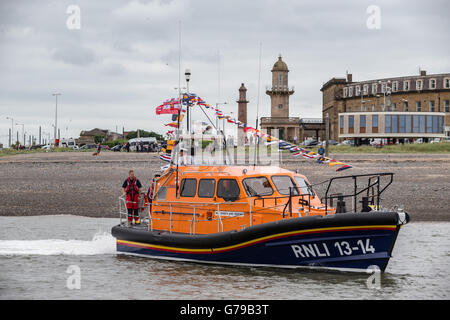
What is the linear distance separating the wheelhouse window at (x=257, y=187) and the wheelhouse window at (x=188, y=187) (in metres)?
1.23

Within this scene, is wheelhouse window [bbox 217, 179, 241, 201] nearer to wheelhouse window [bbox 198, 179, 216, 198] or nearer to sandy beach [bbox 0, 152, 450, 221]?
wheelhouse window [bbox 198, 179, 216, 198]

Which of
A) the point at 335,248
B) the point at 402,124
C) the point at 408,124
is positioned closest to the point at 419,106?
the point at 408,124

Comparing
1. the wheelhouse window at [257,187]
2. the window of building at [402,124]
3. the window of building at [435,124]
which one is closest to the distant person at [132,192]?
the wheelhouse window at [257,187]

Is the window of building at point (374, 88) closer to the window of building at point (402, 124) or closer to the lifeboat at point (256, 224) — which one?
the window of building at point (402, 124)

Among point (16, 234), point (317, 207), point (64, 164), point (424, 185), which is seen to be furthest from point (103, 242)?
point (64, 164)

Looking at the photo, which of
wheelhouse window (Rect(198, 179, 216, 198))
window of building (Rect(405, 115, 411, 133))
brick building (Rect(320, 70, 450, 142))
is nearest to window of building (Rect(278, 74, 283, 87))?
brick building (Rect(320, 70, 450, 142))

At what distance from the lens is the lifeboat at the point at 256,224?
1073cm

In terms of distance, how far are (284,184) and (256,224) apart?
1.28m

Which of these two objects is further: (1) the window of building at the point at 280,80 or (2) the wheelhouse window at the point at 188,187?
(1) the window of building at the point at 280,80

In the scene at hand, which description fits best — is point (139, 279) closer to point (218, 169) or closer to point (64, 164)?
point (218, 169)

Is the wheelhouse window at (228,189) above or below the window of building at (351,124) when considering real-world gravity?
below

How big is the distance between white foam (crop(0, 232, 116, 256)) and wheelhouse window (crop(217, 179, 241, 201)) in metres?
4.11

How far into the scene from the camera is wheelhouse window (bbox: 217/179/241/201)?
12.2 metres

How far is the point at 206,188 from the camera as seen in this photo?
41.2ft
